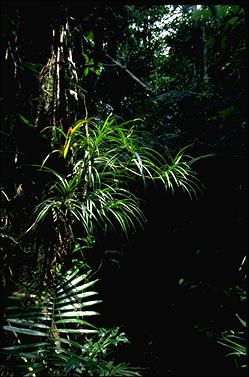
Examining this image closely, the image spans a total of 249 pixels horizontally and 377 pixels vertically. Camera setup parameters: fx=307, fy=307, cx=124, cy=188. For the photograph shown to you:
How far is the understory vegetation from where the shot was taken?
4.39 ft

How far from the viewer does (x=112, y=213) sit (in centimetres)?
202

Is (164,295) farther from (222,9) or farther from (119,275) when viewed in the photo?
(222,9)

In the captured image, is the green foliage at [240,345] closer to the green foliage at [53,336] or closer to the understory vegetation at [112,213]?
the understory vegetation at [112,213]

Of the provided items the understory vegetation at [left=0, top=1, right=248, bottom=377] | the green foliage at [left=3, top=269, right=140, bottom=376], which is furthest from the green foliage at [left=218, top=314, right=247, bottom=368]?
the green foliage at [left=3, top=269, right=140, bottom=376]

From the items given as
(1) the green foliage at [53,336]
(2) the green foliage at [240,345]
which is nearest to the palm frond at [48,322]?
(1) the green foliage at [53,336]

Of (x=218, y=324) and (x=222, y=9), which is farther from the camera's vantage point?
(x=218, y=324)

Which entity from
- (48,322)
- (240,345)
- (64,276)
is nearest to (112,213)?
(64,276)

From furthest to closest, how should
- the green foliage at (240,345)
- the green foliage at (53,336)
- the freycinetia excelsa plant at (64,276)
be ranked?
1. the green foliage at (240,345)
2. the freycinetia excelsa plant at (64,276)
3. the green foliage at (53,336)

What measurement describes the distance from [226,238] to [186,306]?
62 centimetres

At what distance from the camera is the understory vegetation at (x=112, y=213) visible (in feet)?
4.39

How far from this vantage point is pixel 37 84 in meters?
1.62

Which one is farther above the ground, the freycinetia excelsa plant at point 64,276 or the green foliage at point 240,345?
the freycinetia excelsa plant at point 64,276

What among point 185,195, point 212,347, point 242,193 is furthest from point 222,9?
point 212,347

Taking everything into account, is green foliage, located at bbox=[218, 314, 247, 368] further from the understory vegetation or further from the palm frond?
the palm frond
